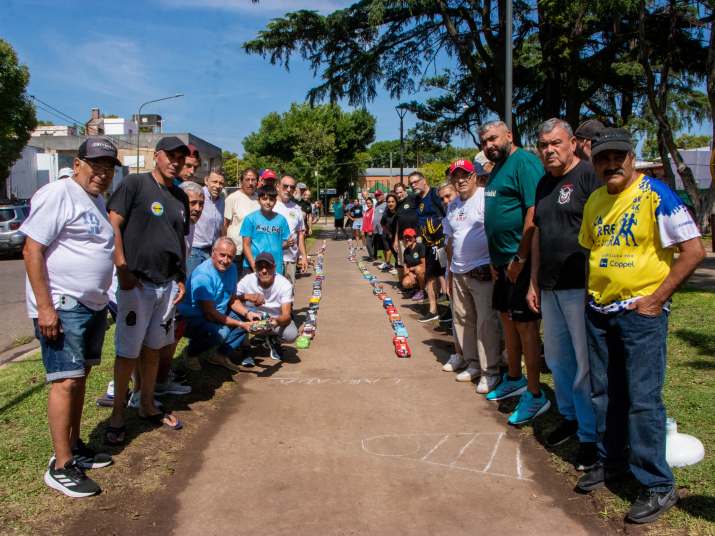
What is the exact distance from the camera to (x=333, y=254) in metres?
22.2

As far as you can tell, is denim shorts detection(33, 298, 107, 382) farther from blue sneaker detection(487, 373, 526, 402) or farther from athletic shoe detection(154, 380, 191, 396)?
blue sneaker detection(487, 373, 526, 402)

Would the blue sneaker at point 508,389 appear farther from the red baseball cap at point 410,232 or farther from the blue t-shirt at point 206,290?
the red baseball cap at point 410,232

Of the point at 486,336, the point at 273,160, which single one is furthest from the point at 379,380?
the point at 273,160

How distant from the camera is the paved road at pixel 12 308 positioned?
9305 mm

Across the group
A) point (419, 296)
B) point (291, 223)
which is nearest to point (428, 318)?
point (419, 296)

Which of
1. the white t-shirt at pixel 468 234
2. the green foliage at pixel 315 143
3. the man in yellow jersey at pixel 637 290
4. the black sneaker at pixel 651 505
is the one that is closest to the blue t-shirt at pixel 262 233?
the white t-shirt at pixel 468 234

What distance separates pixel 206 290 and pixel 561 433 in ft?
11.9

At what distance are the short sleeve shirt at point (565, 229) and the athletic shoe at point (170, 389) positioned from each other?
3.43 metres

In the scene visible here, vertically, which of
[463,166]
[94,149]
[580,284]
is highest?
[463,166]

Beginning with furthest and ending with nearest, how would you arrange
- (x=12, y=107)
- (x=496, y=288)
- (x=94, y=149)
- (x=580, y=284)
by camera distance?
1. (x=12, y=107)
2. (x=496, y=288)
3. (x=580, y=284)
4. (x=94, y=149)

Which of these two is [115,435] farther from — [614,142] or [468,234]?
[614,142]

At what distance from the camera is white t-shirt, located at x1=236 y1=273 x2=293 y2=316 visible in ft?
23.2

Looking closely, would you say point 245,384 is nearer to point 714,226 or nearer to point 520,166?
point 520,166

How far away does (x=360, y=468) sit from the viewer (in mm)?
4250
